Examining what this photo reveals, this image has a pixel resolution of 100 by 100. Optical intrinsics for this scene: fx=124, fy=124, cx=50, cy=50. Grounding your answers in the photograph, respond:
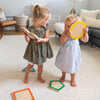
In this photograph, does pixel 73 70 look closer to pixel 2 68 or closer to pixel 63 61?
pixel 63 61

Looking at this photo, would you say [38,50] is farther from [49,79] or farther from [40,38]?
[49,79]

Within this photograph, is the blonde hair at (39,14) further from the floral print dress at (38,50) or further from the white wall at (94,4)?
the white wall at (94,4)

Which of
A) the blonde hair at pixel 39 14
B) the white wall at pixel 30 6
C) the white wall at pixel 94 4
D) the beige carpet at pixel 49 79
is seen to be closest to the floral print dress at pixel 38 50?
the blonde hair at pixel 39 14

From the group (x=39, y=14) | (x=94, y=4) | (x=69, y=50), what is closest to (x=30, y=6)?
(x=94, y=4)

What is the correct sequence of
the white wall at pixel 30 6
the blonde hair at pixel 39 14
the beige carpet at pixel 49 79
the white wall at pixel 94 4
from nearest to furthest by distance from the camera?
the blonde hair at pixel 39 14
the beige carpet at pixel 49 79
the white wall at pixel 94 4
the white wall at pixel 30 6

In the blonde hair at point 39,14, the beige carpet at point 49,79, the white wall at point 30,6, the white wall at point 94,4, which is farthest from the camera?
the white wall at point 30,6

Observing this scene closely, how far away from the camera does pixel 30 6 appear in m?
4.64

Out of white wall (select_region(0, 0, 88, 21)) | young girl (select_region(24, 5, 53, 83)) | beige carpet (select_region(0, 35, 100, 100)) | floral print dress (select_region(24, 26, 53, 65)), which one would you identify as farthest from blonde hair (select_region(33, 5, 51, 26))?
white wall (select_region(0, 0, 88, 21))

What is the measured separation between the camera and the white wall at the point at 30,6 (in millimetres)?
4531

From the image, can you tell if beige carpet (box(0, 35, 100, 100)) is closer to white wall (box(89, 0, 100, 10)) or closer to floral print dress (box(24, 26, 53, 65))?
floral print dress (box(24, 26, 53, 65))

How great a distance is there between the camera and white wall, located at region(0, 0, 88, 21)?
453 centimetres

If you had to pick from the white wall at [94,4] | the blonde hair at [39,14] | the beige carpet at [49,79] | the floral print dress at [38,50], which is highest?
the white wall at [94,4]

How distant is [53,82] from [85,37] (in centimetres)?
71

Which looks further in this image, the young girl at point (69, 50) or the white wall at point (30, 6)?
the white wall at point (30, 6)
